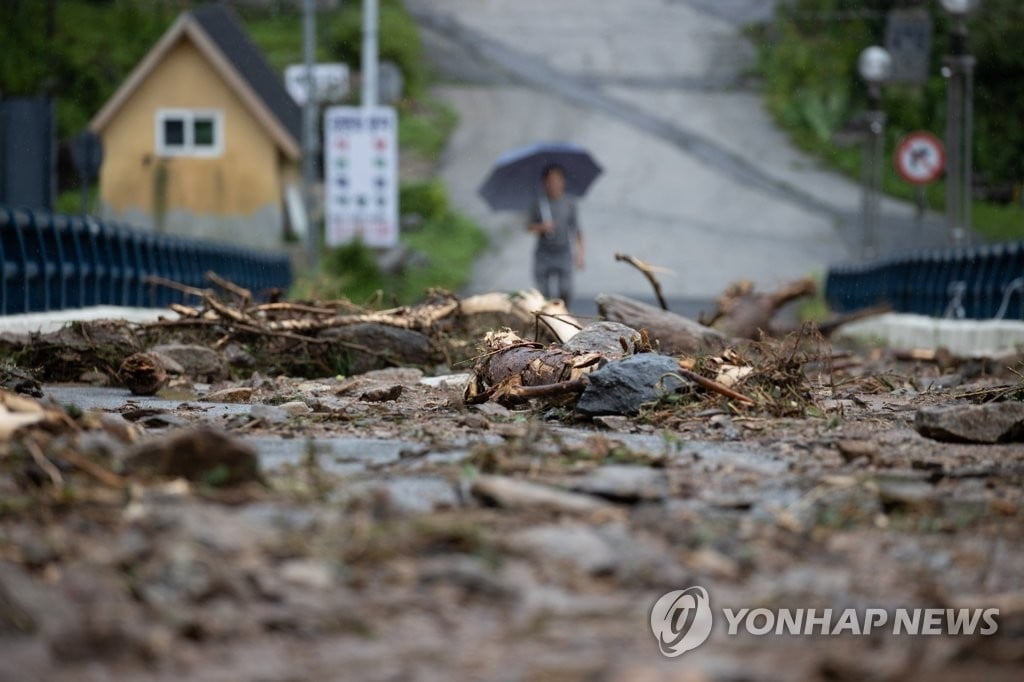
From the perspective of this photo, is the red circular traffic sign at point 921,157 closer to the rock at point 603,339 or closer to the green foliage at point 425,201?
the green foliage at point 425,201

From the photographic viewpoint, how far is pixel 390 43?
2261 inches

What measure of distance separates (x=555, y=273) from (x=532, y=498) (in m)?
13.1

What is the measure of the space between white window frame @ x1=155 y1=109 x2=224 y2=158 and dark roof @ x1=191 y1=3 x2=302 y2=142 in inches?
58.0

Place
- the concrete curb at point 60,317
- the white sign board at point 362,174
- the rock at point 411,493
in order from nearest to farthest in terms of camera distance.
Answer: the rock at point 411,493 < the concrete curb at point 60,317 < the white sign board at point 362,174

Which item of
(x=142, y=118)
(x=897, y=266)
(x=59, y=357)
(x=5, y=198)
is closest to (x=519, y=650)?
(x=59, y=357)

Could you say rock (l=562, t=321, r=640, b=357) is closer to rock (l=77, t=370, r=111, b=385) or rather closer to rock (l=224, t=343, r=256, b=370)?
rock (l=224, t=343, r=256, b=370)

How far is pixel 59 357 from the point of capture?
959 cm

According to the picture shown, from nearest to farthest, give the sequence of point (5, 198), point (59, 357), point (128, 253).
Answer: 1. point (59, 357)
2. point (128, 253)
3. point (5, 198)

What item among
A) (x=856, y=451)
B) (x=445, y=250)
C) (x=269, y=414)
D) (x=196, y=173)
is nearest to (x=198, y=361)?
(x=269, y=414)

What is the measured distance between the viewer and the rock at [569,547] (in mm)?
4102

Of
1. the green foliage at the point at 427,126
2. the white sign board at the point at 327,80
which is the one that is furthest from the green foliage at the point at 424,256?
the green foliage at the point at 427,126

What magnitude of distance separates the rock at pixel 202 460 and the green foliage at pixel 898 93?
44.0 metres

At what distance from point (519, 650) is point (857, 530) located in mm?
1403

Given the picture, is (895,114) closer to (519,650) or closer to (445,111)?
(445,111)
